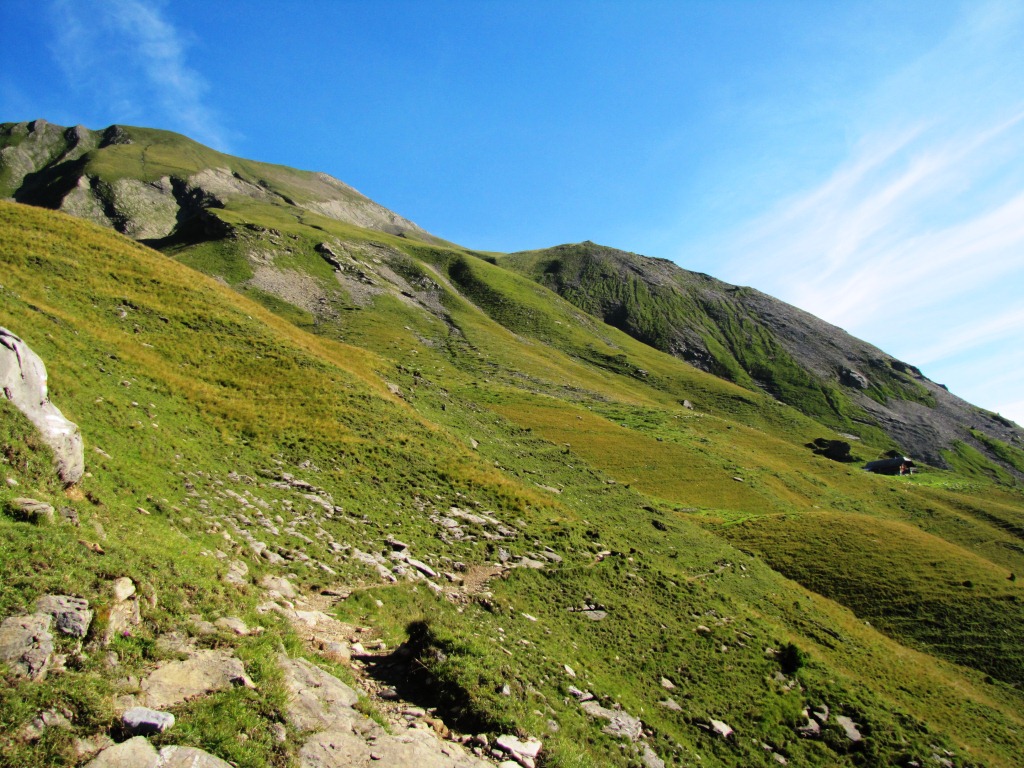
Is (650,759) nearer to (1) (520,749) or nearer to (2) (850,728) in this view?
(1) (520,749)

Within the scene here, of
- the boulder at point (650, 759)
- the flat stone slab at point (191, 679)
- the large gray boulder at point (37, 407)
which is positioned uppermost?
the large gray boulder at point (37, 407)

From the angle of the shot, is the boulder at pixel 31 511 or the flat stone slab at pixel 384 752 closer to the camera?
the flat stone slab at pixel 384 752

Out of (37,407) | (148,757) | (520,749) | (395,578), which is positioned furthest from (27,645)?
(395,578)

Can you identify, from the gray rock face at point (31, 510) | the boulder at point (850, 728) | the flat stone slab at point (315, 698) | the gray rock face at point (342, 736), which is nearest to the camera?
the gray rock face at point (342, 736)

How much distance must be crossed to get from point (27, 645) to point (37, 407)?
1145 centimetres

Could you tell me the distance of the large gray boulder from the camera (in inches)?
593

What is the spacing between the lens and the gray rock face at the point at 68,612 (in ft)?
27.9

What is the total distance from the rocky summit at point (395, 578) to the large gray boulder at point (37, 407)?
0.32 ft

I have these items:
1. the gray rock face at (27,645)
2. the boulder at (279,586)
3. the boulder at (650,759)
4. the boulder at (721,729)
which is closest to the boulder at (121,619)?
the gray rock face at (27,645)

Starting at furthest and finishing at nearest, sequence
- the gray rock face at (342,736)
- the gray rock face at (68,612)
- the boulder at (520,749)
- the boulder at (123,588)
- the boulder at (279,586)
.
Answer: the boulder at (279,586), the boulder at (520,749), the boulder at (123,588), the gray rock face at (342,736), the gray rock face at (68,612)

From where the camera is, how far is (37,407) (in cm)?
1584

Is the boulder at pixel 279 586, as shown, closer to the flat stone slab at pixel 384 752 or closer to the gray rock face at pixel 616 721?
the flat stone slab at pixel 384 752

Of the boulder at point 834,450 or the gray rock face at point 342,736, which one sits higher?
the boulder at point 834,450

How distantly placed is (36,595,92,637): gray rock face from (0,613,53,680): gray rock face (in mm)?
197
